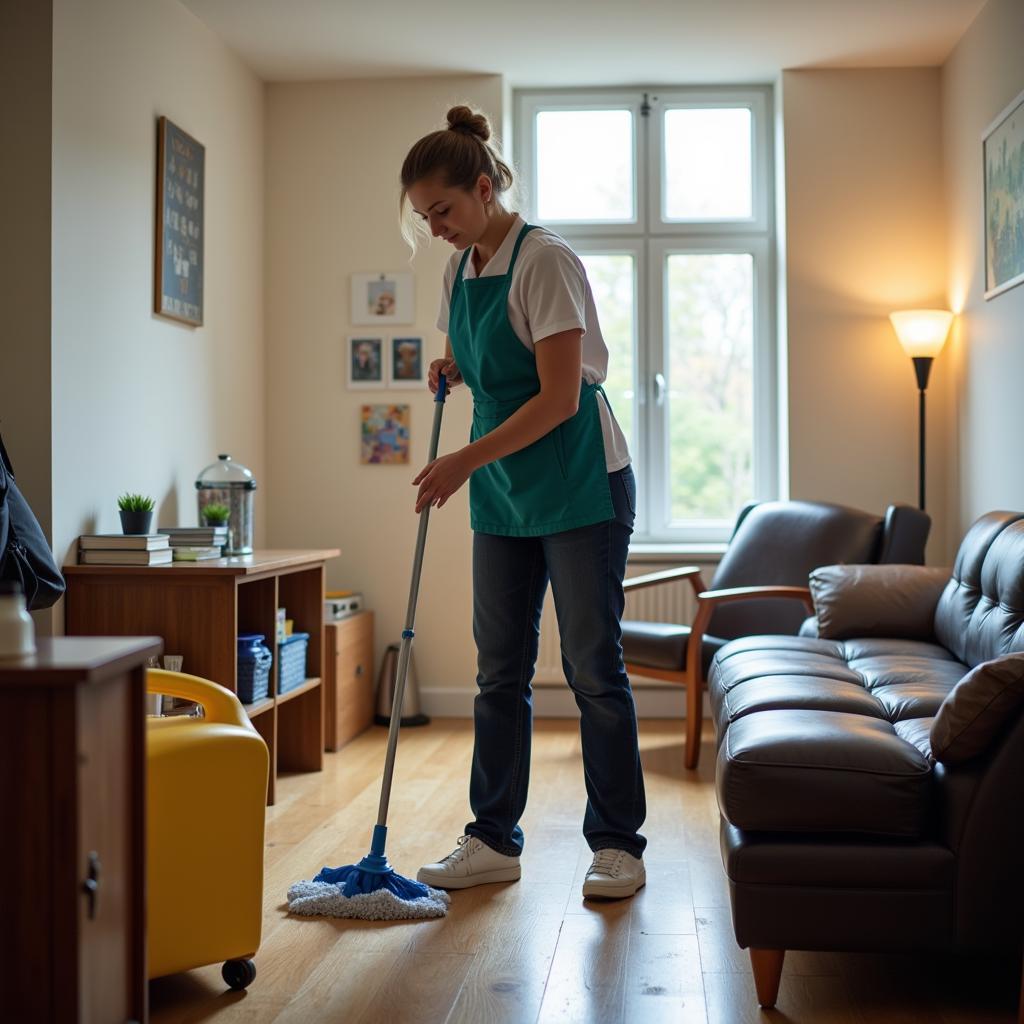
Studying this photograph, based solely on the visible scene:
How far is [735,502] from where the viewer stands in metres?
4.95

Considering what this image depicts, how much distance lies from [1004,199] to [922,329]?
0.66 metres

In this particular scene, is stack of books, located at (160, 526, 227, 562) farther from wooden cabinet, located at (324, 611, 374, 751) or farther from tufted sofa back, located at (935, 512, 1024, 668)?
tufted sofa back, located at (935, 512, 1024, 668)

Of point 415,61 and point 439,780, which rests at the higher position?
point 415,61

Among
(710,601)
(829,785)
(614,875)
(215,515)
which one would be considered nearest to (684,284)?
(710,601)

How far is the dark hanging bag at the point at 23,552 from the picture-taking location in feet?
7.88

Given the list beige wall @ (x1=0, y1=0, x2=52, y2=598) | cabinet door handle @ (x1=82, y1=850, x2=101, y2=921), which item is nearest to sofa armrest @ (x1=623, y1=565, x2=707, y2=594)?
beige wall @ (x1=0, y1=0, x2=52, y2=598)

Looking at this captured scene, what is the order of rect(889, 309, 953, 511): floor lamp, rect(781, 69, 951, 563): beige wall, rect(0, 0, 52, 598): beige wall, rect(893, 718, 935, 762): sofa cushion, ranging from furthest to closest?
rect(781, 69, 951, 563): beige wall
rect(889, 309, 953, 511): floor lamp
rect(0, 0, 52, 598): beige wall
rect(893, 718, 935, 762): sofa cushion

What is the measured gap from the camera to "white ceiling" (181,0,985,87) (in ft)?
13.2

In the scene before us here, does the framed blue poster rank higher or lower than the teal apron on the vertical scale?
higher

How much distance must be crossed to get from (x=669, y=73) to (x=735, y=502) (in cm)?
167

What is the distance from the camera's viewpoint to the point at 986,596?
2889mm

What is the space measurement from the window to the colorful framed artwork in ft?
2.79

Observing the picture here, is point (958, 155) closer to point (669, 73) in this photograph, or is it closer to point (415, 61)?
point (669, 73)

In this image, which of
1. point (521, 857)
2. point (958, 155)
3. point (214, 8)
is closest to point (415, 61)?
point (214, 8)
